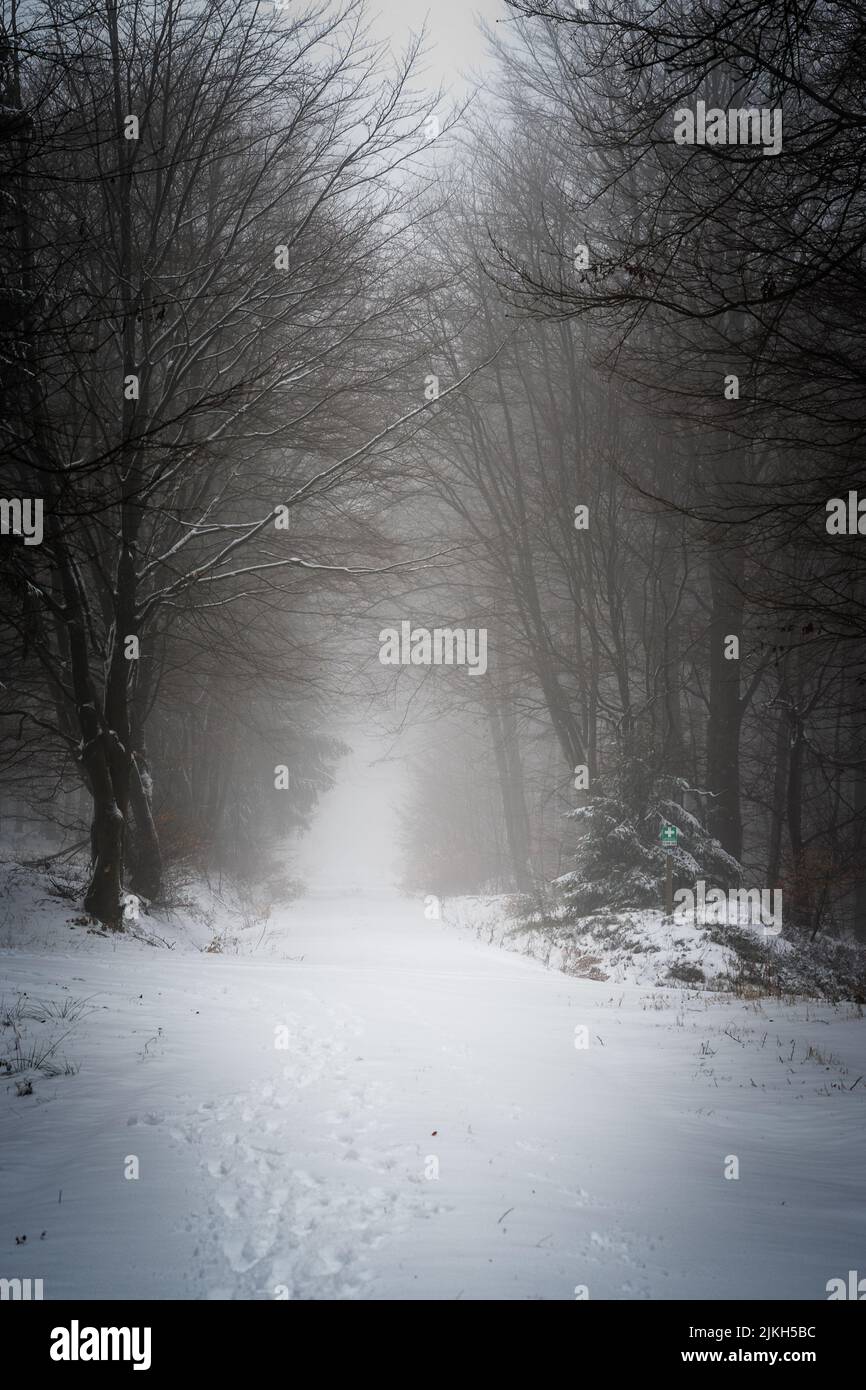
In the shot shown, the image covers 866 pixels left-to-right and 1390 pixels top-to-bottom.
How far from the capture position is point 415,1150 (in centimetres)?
402

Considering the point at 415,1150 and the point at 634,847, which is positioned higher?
the point at 634,847

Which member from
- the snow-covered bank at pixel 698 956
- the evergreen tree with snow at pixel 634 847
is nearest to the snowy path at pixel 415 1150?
the snow-covered bank at pixel 698 956

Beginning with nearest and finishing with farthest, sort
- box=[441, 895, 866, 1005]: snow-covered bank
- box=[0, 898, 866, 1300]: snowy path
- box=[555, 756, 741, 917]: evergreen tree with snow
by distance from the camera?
box=[0, 898, 866, 1300]: snowy path < box=[441, 895, 866, 1005]: snow-covered bank < box=[555, 756, 741, 917]: evergreen tree with snow

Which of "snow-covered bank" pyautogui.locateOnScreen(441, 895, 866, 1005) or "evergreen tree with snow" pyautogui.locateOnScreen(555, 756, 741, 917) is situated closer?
"snow-covered bank" pyautogui.locateOnScreen(441, 895, 866, 1005)

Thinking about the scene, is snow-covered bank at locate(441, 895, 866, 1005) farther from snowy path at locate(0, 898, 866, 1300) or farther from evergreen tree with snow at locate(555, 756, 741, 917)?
snowy path at locate(0, 898, 866, 1300)

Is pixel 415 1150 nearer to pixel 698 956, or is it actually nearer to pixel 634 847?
pixel 698 956

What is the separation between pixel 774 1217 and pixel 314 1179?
204cm

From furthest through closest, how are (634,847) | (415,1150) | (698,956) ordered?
(634,847)
(698,956)
(415,1150)

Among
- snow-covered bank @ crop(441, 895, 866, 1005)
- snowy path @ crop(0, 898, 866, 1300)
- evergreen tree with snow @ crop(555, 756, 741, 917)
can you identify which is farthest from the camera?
evergreen tree with snow @ crop(555, 756, 741, 917)

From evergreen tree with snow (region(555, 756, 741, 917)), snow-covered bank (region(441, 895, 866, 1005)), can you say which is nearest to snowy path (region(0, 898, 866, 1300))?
snow-covered bank (region(441, 895, 866, 1005))

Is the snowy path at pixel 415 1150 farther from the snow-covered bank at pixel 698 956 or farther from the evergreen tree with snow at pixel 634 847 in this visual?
the evergreen tree with snow at pixel 634 847

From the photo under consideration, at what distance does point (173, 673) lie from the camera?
630 inches

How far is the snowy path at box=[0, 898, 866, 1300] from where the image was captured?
9.82ft

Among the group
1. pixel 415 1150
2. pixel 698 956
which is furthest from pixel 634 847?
pixel 415 1150
